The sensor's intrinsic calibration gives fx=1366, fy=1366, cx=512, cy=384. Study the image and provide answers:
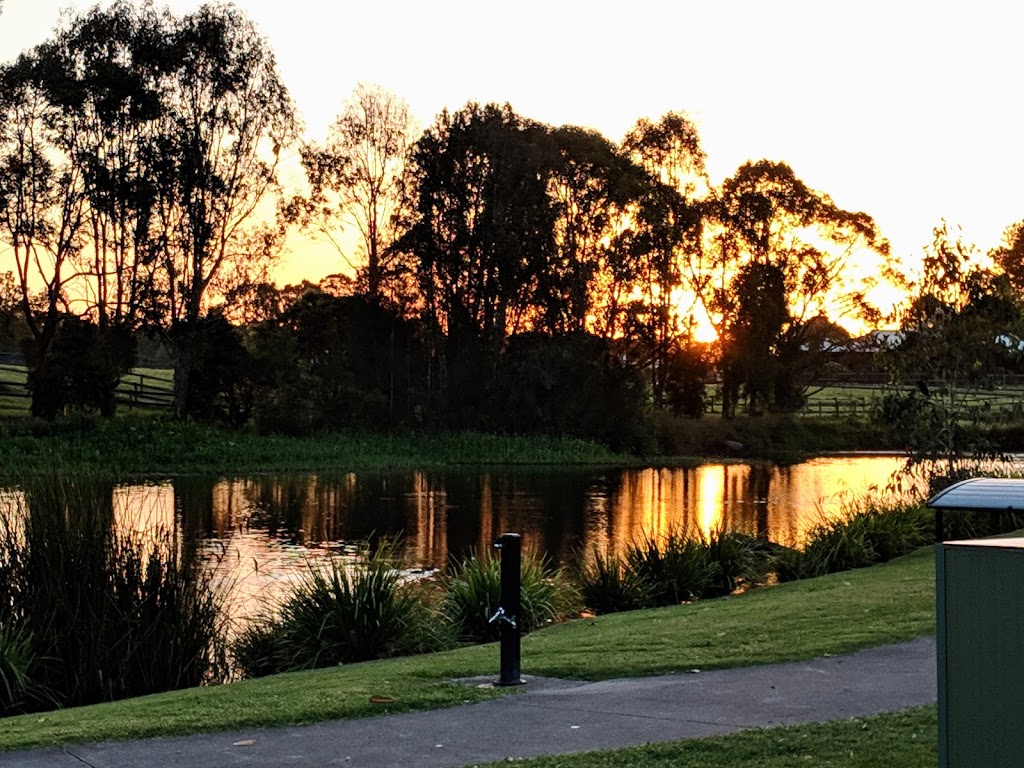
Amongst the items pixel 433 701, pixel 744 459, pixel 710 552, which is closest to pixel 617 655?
pixel 433 701

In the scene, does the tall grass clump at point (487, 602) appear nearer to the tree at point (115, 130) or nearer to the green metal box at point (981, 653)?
the green metal box at point (981, 653)

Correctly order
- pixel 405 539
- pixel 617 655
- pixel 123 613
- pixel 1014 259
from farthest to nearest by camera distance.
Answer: pixel 1014 259 → pixel 405 539 → pixel 123 613 → pixel 617 655

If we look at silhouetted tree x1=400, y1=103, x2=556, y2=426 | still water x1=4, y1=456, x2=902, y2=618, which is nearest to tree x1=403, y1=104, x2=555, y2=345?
silhouetted tree x1=400, y1=103, x2=556, y2=426

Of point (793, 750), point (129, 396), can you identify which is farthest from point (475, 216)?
point (793, 750)

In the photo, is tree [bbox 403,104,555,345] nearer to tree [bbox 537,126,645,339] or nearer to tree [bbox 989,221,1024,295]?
tree [bbox 537,126,645,339]

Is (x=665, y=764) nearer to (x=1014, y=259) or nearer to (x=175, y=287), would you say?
(x=175, y=287)

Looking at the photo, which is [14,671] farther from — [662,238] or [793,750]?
[662,238]

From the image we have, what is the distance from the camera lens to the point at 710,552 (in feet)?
63.1

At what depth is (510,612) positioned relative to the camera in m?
9.98

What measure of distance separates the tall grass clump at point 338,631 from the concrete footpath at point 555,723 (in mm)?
3646

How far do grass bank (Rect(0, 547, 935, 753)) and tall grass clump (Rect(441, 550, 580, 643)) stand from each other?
2.03 ft

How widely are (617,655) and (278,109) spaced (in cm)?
4868

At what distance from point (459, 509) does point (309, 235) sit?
92.1 ft

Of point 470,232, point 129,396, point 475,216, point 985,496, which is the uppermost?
point 475,216
